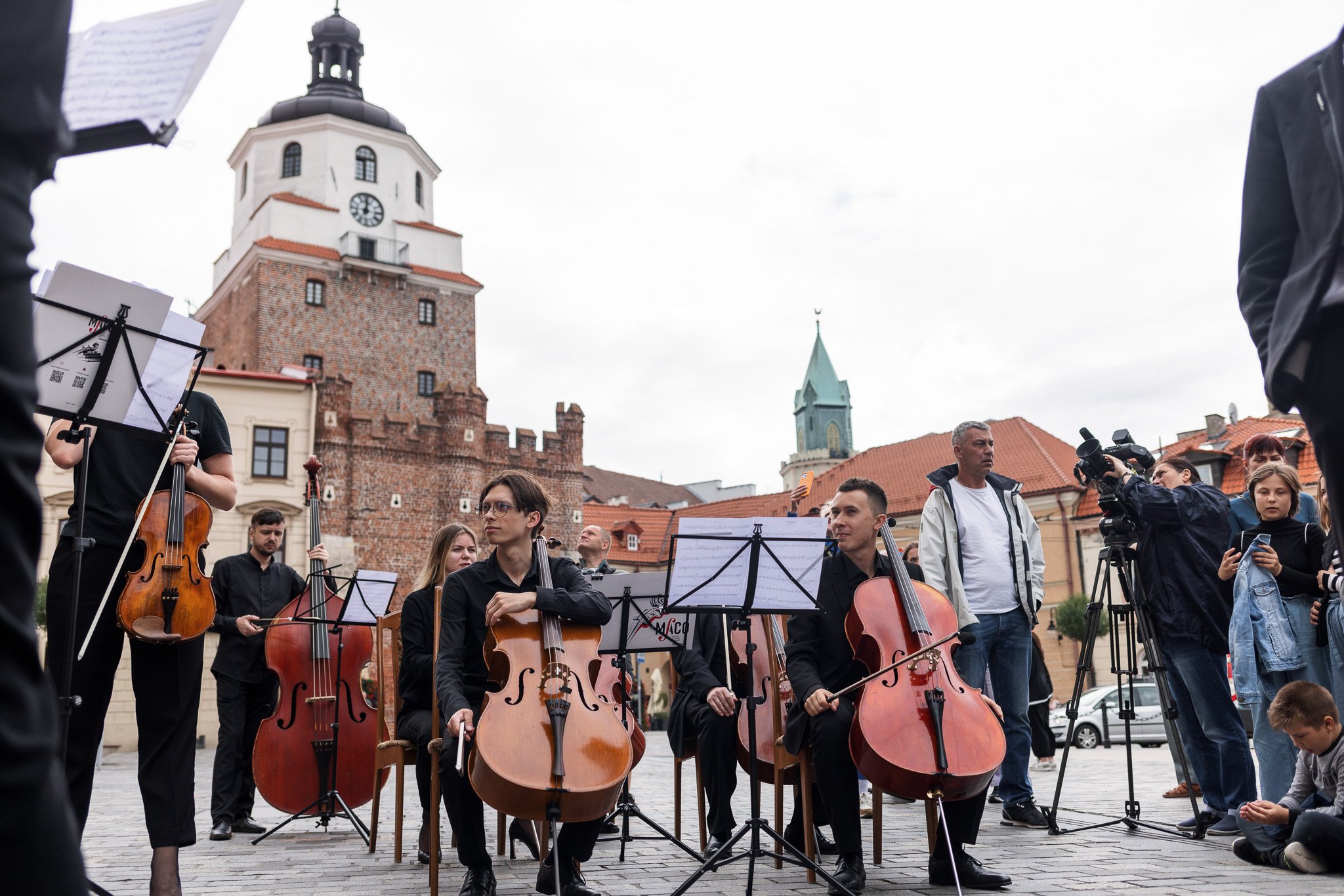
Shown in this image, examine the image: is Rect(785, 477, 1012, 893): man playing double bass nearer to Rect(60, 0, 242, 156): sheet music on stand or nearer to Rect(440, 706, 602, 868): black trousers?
Rect(440, 706, 602, 868): black trousers

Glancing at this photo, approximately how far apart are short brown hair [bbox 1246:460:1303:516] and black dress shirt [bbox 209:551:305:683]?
587 cm

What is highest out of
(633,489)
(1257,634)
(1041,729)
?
(633,489)

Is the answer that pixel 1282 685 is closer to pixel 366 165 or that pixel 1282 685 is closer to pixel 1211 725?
pixel 1211 725

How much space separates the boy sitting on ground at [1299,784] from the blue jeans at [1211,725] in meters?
0.72

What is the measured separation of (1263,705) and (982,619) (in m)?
1.49

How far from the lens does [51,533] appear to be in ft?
99.0

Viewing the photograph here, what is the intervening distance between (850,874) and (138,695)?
2.72m

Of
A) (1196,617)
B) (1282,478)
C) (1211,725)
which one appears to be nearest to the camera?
(1282,478)

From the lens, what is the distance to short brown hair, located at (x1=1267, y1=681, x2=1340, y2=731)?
4.95 meters

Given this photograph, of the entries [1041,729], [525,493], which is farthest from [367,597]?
[1041,729]

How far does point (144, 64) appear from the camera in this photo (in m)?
1.84

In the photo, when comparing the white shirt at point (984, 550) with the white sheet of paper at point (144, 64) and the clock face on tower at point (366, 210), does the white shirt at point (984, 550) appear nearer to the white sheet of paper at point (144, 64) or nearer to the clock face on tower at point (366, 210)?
the white sheet of paper at point (144, 64)

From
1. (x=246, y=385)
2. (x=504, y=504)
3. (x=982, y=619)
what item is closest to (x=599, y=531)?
(x=982, y=619)

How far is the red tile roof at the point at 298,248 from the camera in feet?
137
